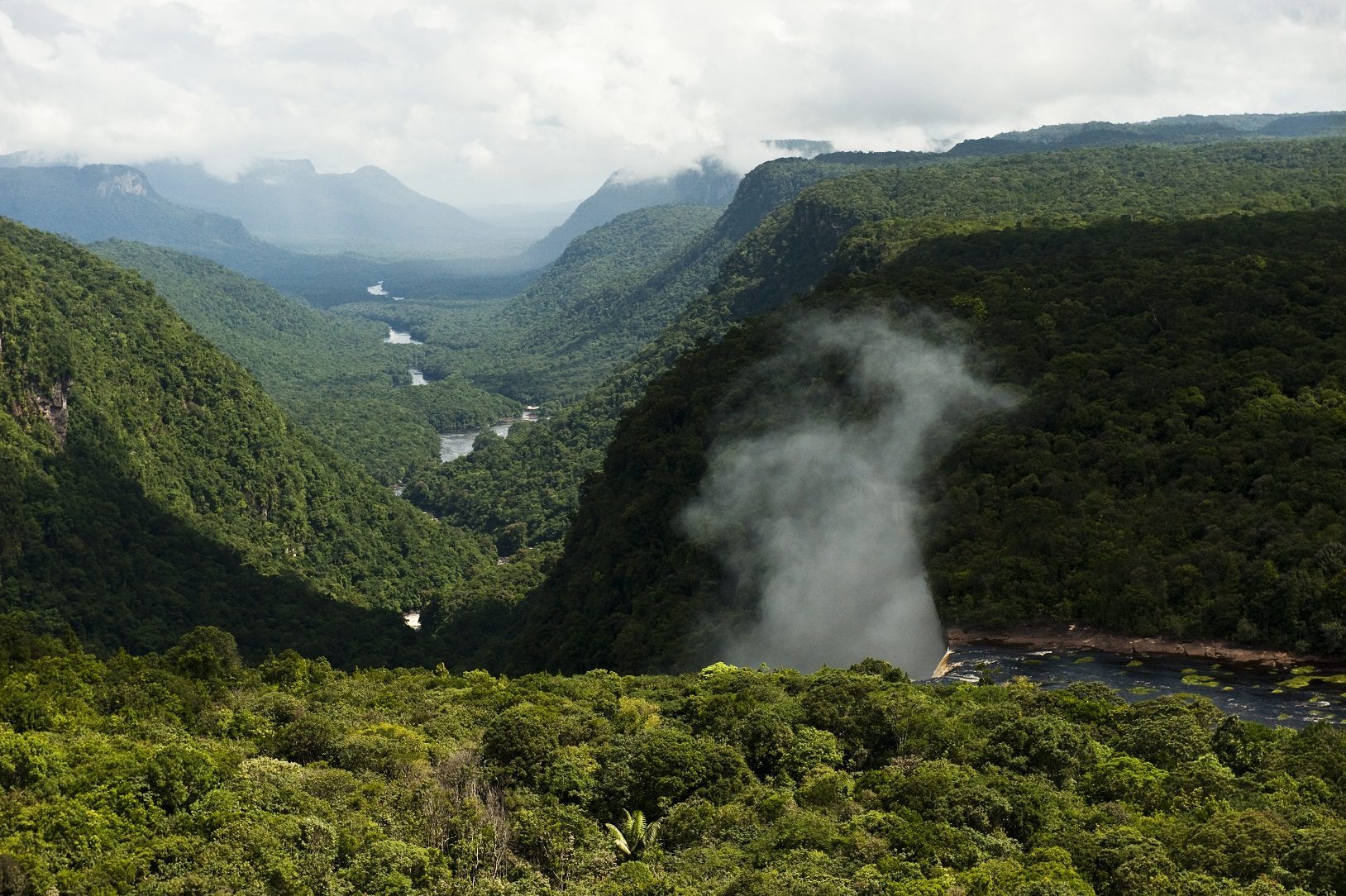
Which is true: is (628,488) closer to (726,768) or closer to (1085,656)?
(1085,656)

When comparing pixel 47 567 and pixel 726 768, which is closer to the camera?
pixel 726 768

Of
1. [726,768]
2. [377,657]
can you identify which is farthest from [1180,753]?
[377,657]

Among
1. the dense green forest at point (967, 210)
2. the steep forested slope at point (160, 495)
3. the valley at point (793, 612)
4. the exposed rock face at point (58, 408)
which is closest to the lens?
the valley at point (793, 612)

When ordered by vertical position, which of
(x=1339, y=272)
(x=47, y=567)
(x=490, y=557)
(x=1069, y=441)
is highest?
(x=1339, y=272)

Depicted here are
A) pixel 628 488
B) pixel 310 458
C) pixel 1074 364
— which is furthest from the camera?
pixel 310 458

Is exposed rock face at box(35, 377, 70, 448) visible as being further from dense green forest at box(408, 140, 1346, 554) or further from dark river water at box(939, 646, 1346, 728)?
dark river water at box(939, 646, 1346, 728)

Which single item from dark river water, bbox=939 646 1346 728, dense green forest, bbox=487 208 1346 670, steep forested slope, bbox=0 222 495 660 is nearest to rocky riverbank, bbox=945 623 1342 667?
dark river water, bbox=939 646 1346 728

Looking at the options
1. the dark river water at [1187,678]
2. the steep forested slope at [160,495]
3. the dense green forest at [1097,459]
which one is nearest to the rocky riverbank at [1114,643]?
the dark river water at [1187,678]

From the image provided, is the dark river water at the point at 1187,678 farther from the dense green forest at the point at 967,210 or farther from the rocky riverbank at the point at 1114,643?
the dense green forest at the point at 967,210
